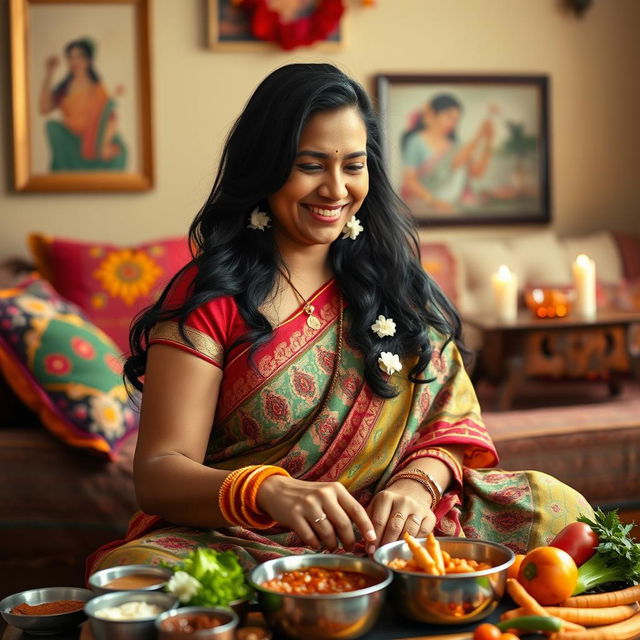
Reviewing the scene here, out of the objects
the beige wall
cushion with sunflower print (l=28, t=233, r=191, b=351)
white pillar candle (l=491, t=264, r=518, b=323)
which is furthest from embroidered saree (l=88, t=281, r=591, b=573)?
the beige wall

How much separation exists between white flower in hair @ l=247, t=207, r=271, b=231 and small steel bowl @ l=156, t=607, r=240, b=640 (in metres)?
0.86

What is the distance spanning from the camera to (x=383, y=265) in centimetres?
211

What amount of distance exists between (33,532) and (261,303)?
4.57ft

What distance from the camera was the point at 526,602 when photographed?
144 cm

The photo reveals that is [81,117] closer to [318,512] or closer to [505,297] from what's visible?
[505,297]

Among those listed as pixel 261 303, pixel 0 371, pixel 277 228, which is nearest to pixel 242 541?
pixel 261 303

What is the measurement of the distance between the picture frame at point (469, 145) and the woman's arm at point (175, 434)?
3031mm

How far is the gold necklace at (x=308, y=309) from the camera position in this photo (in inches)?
78.1

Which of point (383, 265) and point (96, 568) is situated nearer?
point (96, 568)

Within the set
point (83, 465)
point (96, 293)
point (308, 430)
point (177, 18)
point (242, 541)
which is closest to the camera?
point (242, 541)

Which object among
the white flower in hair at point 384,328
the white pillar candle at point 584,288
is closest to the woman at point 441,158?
the white pillar candle at point 584,288

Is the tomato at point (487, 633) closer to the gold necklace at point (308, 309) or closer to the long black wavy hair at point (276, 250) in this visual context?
the long black wavy hair at point (276, 250)

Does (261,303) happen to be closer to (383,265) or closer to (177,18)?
(383,265)

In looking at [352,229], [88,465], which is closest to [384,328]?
[352,229]
